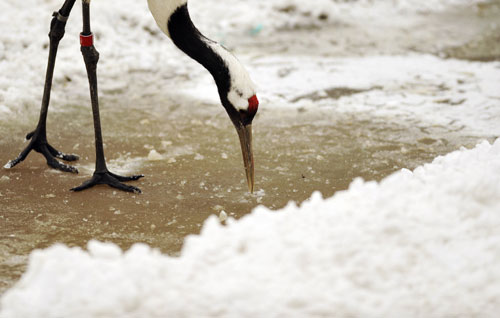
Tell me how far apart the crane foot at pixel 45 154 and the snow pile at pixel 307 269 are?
206 centimetres

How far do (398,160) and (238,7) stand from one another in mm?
4250

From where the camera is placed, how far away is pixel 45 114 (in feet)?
14.8

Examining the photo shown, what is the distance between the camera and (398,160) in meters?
4.67

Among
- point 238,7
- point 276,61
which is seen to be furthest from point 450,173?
point 238,7

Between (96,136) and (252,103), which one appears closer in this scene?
(252,103)

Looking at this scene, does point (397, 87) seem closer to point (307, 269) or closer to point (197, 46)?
point (197, 46)

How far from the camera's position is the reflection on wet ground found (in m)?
3.62

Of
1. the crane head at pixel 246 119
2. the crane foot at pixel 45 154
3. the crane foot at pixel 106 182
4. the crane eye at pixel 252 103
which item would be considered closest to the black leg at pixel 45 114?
the crane foot at pixel 45 154

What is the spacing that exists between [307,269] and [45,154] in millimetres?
2643

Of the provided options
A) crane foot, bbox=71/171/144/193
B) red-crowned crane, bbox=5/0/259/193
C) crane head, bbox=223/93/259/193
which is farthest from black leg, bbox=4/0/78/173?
crane head, bbox=223/93/259/193

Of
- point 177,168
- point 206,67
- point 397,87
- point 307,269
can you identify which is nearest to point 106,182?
point 177,168

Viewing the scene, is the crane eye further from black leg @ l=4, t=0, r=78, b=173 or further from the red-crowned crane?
black leg @ l=4, t=0, r=78, b=173

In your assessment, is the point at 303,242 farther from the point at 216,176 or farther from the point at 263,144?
the point at 263,144

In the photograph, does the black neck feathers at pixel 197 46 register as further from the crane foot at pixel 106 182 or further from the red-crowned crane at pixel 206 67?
the crane foot at pixel 106 182
